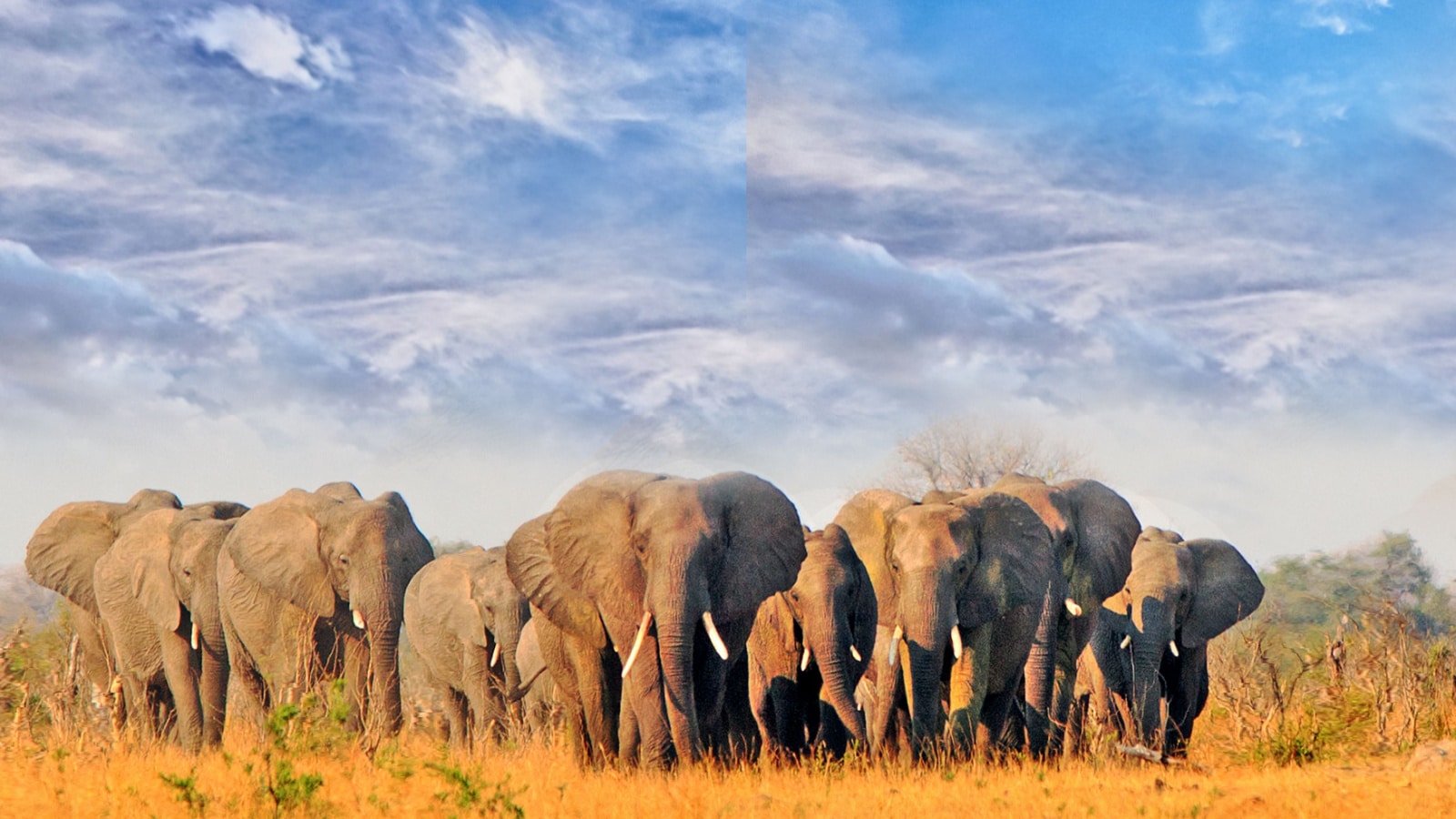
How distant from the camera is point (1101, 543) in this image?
62.5 feet

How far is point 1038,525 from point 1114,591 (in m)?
2.83

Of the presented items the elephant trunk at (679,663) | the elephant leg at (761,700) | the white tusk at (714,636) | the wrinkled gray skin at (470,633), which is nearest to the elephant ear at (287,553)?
the wrinkled gray skin at (470,633)

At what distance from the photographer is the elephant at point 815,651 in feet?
49.7

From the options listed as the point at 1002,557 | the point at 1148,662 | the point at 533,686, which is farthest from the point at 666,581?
the point at 1148,662

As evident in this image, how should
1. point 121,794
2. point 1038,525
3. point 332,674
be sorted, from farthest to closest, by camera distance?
point 332,674 < point 1038,525 < point 121,794

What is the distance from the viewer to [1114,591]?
19219 mm

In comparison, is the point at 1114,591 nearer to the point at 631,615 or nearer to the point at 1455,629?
the point at 631,615

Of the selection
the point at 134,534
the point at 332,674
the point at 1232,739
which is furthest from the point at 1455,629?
the point at 134,534

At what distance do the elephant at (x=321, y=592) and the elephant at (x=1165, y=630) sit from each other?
25.9 feet

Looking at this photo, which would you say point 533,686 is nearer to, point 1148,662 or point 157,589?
point 157,589

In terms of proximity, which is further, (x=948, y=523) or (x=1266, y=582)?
(x=1266, y=582)

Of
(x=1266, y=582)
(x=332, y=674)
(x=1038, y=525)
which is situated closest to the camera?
(x=1038, y=525)

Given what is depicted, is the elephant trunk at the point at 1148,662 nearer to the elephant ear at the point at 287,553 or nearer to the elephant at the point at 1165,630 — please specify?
the elephant at the point at 1165,630

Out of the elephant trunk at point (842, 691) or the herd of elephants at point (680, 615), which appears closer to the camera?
the herd of elephants at point (680, 615)
